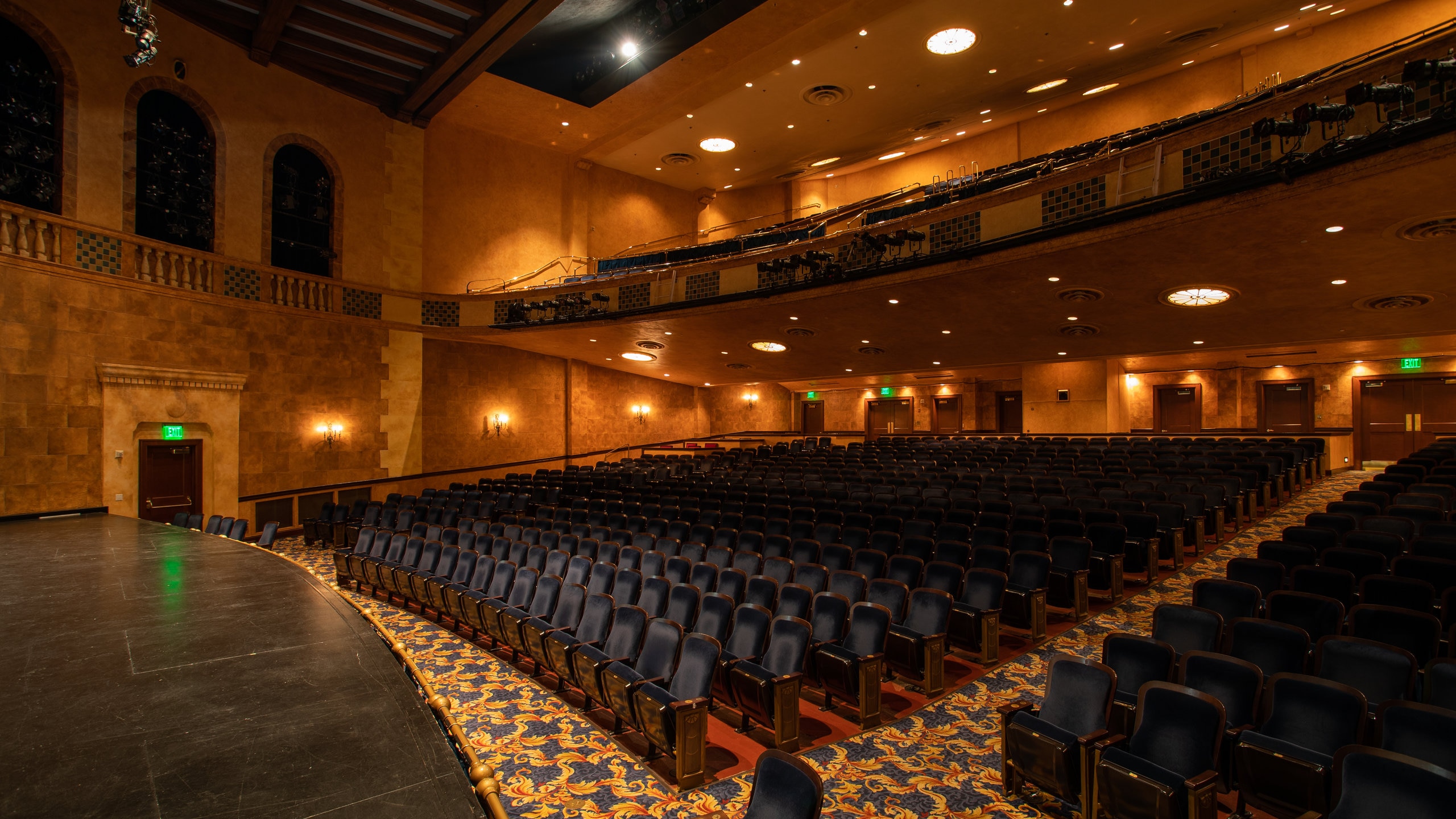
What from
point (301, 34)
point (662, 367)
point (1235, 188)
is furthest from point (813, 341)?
point (301, 34)

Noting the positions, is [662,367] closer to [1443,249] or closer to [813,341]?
[813,341]

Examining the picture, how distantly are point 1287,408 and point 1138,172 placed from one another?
12176mm

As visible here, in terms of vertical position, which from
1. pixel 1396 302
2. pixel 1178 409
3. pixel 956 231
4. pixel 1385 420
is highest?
pixel 956 231

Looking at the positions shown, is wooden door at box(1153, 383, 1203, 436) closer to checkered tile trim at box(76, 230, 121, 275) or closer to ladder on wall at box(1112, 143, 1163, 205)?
ladder on wall at box(1112, 143, 1163, 205)

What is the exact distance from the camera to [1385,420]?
14703 millimetres

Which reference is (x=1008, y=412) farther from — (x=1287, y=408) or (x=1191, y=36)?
(x=1191, y=36)

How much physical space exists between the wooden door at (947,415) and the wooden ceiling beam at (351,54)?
15987 mm

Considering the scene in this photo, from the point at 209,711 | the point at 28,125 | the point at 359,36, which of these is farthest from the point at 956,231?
the point at 28,125

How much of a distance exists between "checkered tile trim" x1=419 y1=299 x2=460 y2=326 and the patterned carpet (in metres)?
10.2

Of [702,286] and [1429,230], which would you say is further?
[702,286]

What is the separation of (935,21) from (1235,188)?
6.68 m

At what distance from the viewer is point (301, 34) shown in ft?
39.1

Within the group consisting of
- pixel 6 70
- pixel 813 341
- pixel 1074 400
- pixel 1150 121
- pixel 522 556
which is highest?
pixel 1150 121

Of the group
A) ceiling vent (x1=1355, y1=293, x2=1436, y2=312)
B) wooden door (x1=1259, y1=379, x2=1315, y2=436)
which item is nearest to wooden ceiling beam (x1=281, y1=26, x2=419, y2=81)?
ceiling vent (x1=1355, y1=293, x2=1436, y2=312)
